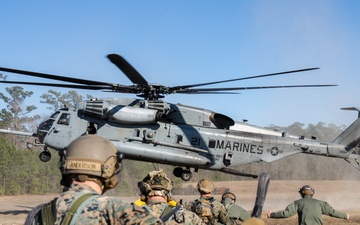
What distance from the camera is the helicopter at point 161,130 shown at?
15.0m

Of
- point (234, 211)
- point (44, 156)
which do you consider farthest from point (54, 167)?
point (234, 211)

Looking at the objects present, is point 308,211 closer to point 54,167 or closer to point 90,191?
point 90,191

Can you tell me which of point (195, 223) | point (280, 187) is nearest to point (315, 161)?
point (280, 187)

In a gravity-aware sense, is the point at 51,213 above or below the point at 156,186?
below

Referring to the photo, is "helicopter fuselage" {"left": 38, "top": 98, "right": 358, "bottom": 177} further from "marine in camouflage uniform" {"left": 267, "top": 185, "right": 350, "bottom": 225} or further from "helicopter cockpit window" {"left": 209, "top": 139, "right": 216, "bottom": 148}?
"marine in camouflage uniform" {"left": 267, "top": 185, "right": 350, "bottom": 225}

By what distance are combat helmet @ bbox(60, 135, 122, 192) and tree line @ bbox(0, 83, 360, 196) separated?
15.3m

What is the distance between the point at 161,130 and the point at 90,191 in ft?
42.5

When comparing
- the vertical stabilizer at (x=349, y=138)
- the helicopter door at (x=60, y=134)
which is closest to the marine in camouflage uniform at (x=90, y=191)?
the helicopter door at (x=60, y=134)

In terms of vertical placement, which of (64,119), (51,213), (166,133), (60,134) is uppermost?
(64,119)

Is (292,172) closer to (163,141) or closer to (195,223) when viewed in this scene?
(163,141)

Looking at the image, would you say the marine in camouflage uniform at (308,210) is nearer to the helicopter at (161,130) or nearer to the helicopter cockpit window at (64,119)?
the helicopter at (161,130)

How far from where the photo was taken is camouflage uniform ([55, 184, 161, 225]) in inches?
97.6

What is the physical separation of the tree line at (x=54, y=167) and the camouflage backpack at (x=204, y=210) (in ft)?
38.4

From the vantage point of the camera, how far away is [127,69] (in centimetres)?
1332
